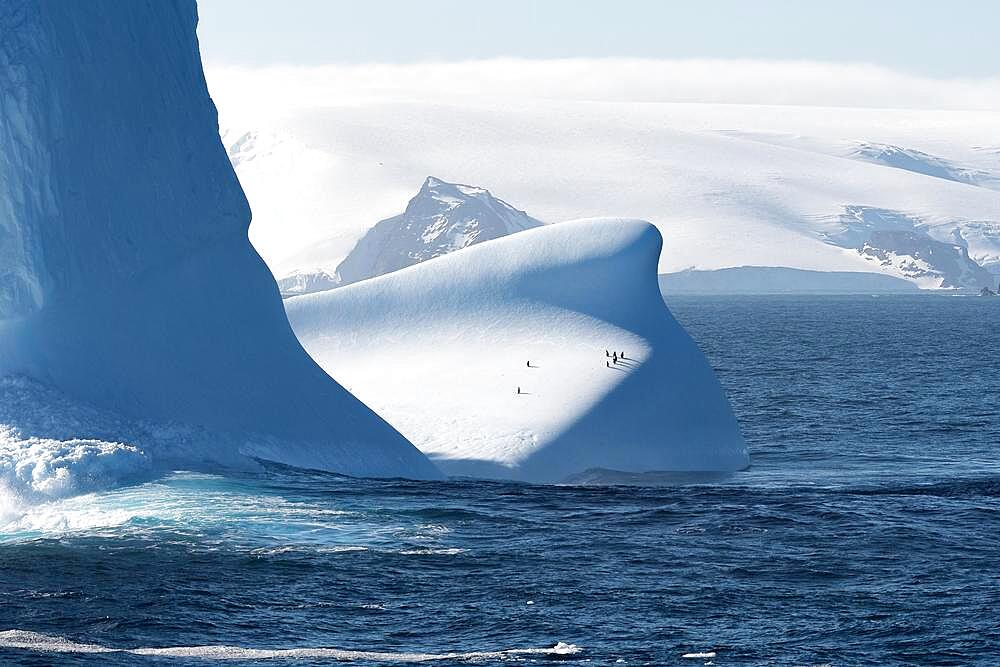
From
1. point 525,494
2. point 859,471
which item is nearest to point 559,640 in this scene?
point 525,494

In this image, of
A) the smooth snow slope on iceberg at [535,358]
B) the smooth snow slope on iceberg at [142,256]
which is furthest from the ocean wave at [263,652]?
the smooth snow slope on iceberg at [535,358]

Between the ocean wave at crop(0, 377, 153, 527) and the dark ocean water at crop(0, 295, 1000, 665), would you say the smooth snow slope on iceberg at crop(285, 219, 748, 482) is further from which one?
the ocean wave at crop(0, 377, 153, 527)

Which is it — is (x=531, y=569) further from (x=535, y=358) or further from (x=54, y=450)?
(x=535, y=358)

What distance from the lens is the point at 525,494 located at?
3884 cm

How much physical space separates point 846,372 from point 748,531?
2053 inches

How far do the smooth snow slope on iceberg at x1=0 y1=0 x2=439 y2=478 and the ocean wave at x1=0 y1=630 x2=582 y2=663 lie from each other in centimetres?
1144

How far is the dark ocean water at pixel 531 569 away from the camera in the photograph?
80.4 ft

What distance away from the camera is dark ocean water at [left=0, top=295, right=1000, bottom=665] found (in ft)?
80.4

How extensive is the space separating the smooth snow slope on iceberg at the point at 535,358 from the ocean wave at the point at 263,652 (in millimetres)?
18670

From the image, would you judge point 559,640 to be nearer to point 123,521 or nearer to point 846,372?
point 123,521

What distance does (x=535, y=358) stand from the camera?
48.1 meters

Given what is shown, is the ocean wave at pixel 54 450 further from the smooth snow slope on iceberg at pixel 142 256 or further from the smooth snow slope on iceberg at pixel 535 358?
the smooth snow slope on iceberg at pixel 535 358

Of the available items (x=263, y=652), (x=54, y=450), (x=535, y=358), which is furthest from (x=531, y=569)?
(x=535, y=358)

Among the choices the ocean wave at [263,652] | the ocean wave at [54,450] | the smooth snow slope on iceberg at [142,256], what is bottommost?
the ocean wave at [263,652]
